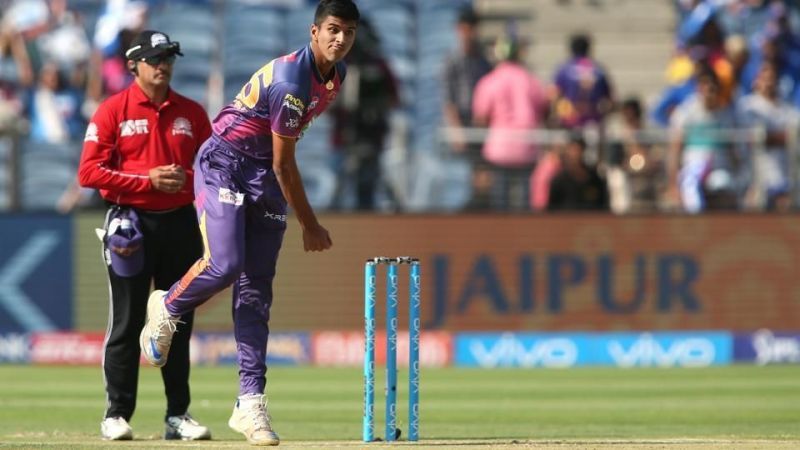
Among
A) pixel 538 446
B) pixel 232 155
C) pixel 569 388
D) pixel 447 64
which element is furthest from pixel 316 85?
pixel 447 64

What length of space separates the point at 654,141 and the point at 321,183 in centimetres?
352

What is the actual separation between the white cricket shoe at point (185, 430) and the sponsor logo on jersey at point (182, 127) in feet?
5.17

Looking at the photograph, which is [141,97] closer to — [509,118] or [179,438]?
[179,438]

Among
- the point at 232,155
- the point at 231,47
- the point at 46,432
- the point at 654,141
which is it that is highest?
the point at 231,47

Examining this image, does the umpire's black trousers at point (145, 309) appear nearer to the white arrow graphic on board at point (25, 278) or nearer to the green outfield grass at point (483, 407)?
the green outfield grass at point (483, 407)

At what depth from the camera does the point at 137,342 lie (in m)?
8.65

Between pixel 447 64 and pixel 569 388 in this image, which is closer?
pixel 569 388

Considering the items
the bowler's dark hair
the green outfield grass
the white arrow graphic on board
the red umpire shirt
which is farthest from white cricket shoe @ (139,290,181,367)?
the bowler's dark hair

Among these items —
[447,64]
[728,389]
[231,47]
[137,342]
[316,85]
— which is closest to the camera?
[316,85]

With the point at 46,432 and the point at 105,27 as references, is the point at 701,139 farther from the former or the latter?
the point at 46,432

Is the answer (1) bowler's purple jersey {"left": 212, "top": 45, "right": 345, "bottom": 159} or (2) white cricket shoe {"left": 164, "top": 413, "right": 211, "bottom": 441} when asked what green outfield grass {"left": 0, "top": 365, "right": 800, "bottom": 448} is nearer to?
(2) white cricket shoe {"left": 164, "top": 413, "right": 211, "bottom": 441}

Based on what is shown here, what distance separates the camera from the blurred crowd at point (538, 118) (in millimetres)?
16156

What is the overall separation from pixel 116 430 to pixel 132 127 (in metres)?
1.65

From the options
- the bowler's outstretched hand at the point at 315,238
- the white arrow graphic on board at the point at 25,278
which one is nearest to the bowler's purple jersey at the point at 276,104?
the bowler's outstretched hand at the point at 315,238
